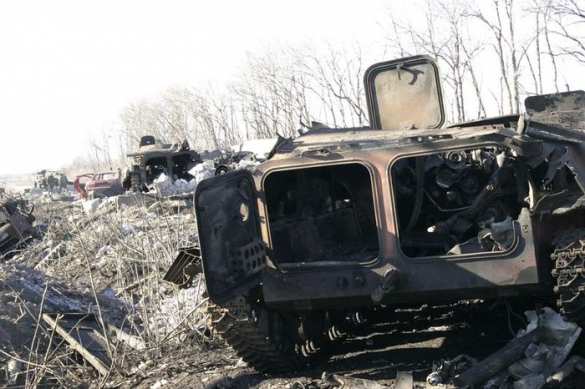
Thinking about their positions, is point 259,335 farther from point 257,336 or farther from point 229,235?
point 229,235

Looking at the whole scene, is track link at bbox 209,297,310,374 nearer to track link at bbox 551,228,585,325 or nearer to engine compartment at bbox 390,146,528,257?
engine compartment at bbox 390,146,528,257

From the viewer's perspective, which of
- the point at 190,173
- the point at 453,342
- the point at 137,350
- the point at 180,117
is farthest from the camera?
the point at 180,117

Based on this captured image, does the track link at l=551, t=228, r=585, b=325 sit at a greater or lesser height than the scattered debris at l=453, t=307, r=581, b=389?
greater

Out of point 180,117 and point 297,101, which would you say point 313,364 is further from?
point 180,117

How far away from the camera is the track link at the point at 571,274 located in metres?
4.76

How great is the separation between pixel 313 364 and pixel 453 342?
115cm

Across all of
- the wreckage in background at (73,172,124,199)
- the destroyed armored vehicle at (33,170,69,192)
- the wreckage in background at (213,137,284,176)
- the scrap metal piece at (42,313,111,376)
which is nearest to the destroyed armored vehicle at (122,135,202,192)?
the wreckage in background at (73,172,124,199)

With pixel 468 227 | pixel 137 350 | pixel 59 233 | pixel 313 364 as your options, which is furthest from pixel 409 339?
pixel 59 233

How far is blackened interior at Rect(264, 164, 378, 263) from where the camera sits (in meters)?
6.26

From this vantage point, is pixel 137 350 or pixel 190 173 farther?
pixel 190 173

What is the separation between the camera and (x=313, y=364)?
6.35 meters

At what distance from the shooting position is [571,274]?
479 centimetres

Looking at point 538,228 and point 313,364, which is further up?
point 538,228

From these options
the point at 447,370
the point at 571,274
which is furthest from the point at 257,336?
the point at 571,274
